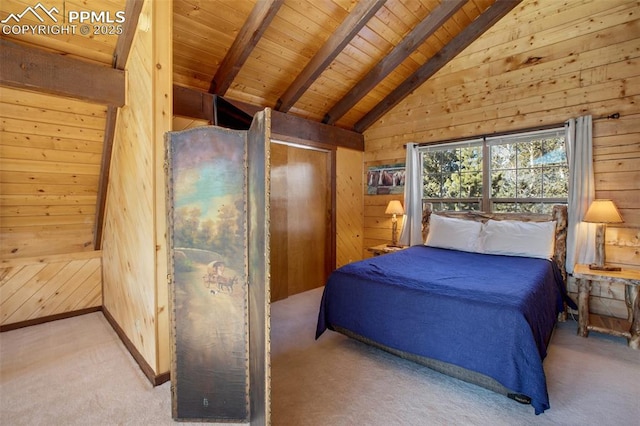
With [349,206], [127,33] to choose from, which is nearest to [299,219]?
[349,206]

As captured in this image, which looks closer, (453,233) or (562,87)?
(562,87)

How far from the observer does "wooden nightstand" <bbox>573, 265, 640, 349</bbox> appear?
8.24 ft

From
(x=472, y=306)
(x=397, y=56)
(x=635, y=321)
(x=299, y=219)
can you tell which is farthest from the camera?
(x=299, y=219)

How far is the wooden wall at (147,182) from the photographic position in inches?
79.0

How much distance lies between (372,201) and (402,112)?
54.7 inches

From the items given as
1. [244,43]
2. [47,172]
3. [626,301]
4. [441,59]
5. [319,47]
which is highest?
[441,59]

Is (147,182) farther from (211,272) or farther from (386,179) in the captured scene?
(386,179)

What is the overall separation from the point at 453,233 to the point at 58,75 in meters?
3.86

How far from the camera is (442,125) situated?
4.15m

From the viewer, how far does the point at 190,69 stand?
2.97 m

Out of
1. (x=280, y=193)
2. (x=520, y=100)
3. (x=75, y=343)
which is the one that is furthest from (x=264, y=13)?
(x=75, y=343)

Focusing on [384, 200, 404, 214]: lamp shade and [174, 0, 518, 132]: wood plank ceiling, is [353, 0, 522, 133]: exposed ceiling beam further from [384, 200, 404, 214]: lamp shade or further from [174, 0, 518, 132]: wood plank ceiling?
[384, 200, 404, 214]: lamp shade

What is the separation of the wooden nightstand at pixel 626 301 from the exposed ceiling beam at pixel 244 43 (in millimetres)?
3476

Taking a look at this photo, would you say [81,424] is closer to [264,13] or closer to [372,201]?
[264,13]
